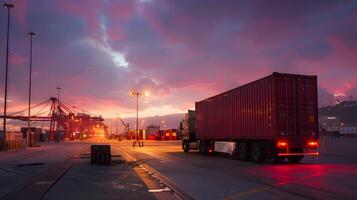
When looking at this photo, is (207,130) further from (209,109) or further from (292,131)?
(292,131)

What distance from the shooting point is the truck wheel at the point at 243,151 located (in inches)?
1059

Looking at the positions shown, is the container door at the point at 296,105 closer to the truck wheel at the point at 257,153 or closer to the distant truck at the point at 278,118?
the distant truck at the point at 278,118

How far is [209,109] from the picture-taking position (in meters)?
34.5

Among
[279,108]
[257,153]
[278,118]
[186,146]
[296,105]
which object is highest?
[296,105]

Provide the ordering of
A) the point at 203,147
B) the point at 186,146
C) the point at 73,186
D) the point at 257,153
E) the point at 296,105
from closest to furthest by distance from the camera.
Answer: the point at 73,186, the point at 296,105, the point at 257,153, the point at 203,147, the point at 186,146

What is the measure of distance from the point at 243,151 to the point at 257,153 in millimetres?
2053

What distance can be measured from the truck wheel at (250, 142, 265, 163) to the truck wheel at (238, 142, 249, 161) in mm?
551

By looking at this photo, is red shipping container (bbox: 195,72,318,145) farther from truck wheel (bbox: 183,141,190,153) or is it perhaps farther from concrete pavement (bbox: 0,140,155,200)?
truck wheel (bbox: 183,141,190,153)

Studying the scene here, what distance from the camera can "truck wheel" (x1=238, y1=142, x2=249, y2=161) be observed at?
88.3ft

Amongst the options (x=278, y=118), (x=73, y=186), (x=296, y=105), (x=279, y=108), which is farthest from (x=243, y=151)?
(x=73, y=186)

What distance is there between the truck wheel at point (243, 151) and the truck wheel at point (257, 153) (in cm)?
55

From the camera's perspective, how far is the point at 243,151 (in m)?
27.3

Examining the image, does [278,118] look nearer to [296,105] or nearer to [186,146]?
[296,105]

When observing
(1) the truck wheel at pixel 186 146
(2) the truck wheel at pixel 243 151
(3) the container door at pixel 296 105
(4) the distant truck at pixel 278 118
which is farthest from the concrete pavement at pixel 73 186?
(1) the truck wheel at pixel 186 146
